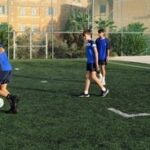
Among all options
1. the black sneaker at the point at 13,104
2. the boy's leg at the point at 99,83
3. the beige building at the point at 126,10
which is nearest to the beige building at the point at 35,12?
the beige building at the point at 126,10

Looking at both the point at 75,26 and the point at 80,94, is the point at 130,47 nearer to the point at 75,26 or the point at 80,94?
the point at 75,26

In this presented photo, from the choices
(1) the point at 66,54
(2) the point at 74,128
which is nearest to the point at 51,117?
(2) the point at 74,128

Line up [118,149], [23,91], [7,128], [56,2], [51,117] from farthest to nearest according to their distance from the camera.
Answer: [56,2] < [23,91] < [51,117] < [7,128] < [118,149]

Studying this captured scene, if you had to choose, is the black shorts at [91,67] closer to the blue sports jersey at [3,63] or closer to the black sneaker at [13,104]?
the blue sports jersey at [3,63]

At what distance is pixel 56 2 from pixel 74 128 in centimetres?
3182

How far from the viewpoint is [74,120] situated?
9.20 m

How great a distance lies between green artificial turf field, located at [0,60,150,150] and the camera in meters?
7.42

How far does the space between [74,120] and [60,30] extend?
90.0 feet

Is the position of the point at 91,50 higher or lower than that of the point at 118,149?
higher

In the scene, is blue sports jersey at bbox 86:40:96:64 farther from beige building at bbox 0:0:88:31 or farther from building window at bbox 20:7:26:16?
building window at bbox 20:7:26:16

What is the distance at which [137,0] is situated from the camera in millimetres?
48469

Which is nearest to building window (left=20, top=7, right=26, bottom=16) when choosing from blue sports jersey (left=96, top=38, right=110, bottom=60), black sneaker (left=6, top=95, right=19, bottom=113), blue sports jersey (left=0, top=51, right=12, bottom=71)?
blue sports jersey (left=96, top=38, right=110, bottom=60)

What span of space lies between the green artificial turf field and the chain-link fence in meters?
17.1

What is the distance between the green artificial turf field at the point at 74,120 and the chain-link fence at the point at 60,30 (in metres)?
17.1
